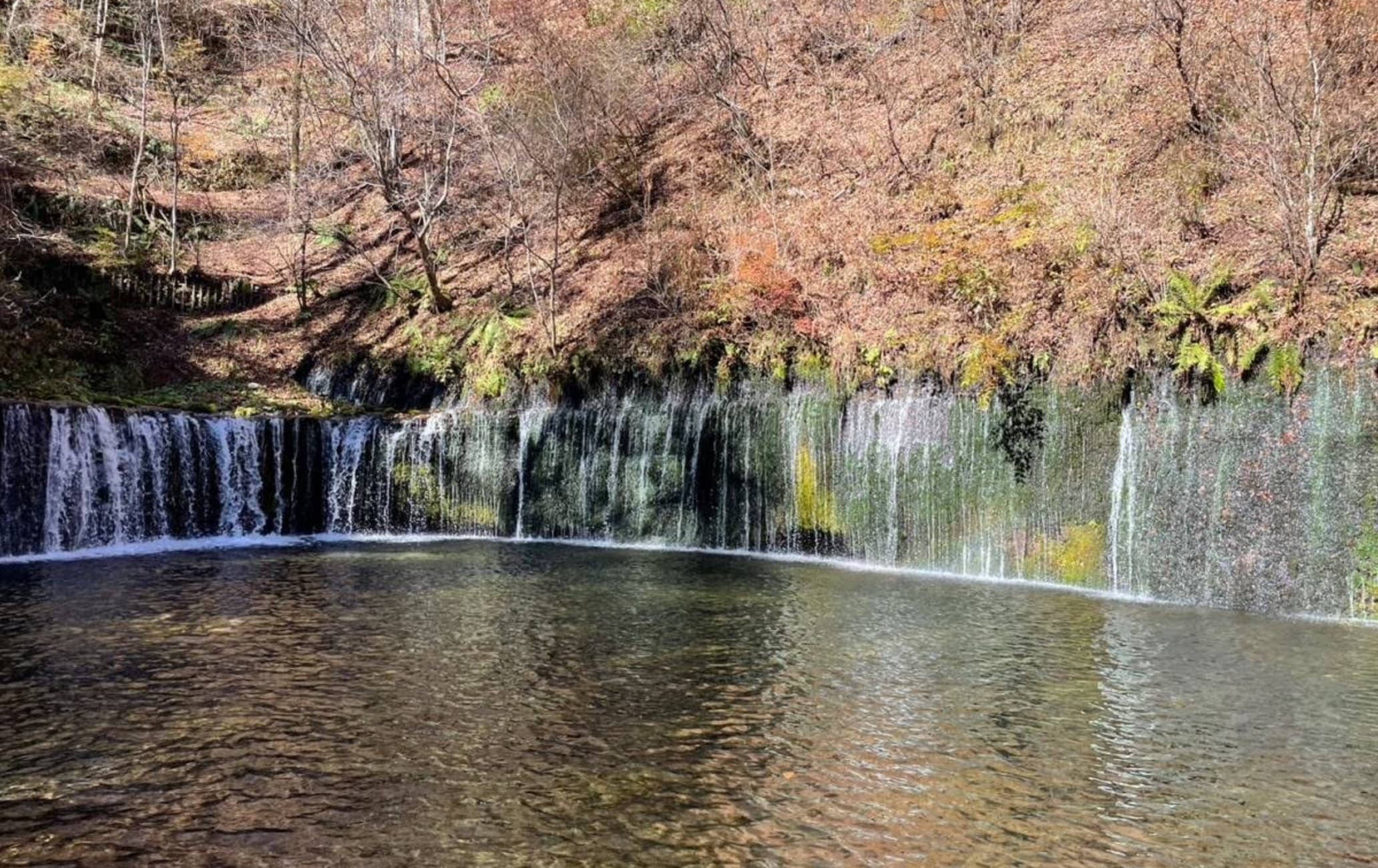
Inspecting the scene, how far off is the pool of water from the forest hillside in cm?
533

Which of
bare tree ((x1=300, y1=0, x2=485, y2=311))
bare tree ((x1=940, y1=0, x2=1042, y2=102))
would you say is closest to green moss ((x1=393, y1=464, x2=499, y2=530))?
bare tree ((x1=300, y1=0, x2=485, y2=311))

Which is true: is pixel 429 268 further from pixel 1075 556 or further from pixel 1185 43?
pixel 1185 43

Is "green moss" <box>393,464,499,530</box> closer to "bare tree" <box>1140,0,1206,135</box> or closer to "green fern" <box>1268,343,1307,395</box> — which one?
"green fern" <box>1268,343,1307,395</box>

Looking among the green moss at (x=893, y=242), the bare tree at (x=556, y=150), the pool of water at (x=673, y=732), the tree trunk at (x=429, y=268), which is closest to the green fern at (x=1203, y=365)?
the pool of water at (x=673, y=732)

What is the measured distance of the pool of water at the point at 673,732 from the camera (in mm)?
4879

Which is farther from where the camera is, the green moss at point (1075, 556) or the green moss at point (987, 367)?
the green moss at point (987, 367)

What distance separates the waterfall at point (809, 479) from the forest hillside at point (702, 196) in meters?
0.68

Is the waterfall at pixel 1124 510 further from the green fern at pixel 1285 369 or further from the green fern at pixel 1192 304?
the green fern at pixel 1285 369

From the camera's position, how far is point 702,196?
23.2 meters

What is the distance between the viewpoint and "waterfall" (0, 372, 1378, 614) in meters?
11.4

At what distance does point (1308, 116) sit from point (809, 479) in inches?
346

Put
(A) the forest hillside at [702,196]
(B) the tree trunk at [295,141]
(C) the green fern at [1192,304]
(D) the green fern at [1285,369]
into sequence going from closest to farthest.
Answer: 1. (D) the green fern at [1285,369]
2. (C) the green fern at [1192,304]
3. (A) the forest hillside at [702,196]
4. (B) the tree trunk at [295,141]

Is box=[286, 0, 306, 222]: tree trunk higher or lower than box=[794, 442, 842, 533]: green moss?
higher

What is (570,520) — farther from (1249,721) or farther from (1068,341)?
(1249,721)
